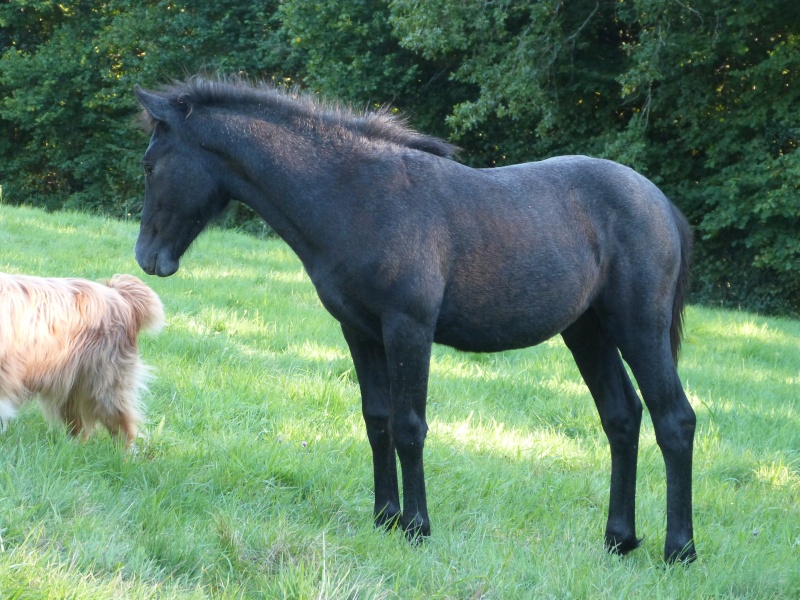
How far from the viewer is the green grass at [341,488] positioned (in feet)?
10.8

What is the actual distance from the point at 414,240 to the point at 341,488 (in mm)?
1533

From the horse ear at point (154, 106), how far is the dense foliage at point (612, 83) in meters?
10.6

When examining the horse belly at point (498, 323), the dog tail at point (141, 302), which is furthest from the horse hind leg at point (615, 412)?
the dog tail at point (141, 302)

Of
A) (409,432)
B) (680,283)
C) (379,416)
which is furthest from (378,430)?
(680,283)

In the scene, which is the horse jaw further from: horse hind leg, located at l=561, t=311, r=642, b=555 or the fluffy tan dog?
horse hind leg, located at l=561, t=311, r=642, b=555

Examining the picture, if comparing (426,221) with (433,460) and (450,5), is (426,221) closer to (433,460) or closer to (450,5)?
(433,460)

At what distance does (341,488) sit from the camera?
14.8 feet

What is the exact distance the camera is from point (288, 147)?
13.0ft

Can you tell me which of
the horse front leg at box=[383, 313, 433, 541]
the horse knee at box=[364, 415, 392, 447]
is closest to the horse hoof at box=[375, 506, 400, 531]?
the horse front leg at box=[383, 313, 433, 541]

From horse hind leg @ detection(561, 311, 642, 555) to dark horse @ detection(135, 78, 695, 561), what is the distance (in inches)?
0.7

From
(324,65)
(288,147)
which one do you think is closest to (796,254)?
(324,65)

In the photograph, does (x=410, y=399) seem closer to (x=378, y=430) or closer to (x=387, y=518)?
(x=378, y=430)

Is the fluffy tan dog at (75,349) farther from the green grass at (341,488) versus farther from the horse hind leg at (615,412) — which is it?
the horse hind leg at (615,412)

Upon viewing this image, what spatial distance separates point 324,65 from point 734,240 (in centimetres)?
1107
